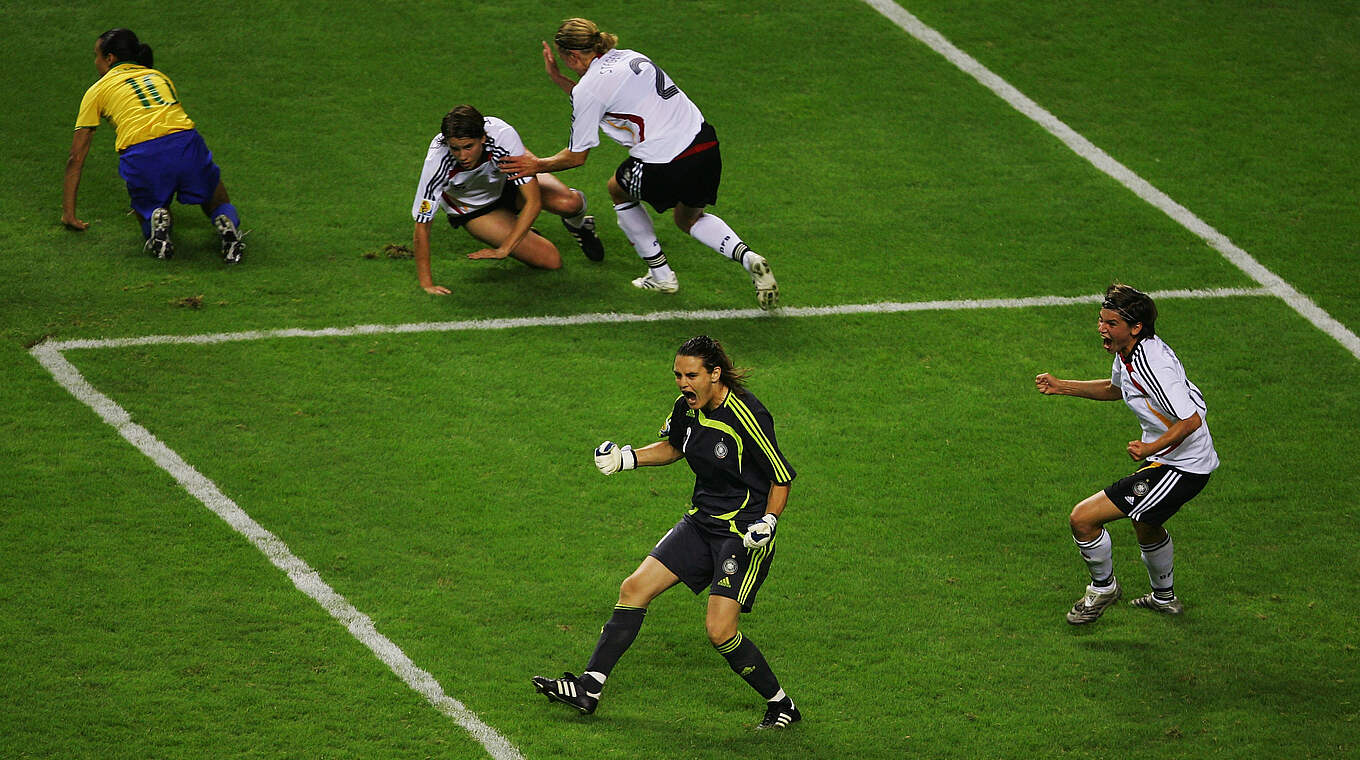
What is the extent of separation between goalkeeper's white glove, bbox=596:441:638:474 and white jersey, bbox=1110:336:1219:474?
95.1 inches

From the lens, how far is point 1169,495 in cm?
638

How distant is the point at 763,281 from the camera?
9.05 m

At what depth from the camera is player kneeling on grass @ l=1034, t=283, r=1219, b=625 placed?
20.4 feet

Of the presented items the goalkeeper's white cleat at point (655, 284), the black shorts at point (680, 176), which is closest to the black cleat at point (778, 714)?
the black shorts at point (680, 176)

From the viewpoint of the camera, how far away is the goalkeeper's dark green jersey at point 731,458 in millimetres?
5738

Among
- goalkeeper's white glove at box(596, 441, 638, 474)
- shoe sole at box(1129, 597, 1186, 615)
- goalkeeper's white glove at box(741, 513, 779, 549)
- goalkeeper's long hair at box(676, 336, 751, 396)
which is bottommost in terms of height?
shoe sole at box(1129, 597, 1186, 615)

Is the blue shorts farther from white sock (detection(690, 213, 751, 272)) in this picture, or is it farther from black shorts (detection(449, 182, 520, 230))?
white sock (detection(690, 213, 751, 272))

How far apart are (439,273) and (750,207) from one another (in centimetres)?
260

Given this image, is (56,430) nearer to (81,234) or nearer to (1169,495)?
(81,234)

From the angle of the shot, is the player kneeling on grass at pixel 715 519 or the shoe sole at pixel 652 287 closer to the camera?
the player kneeling on grass at pixel 715 519

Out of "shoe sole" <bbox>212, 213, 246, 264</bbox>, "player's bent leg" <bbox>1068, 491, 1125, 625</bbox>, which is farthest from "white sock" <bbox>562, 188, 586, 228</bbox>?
"player's bent leg" <bbox>1068, 491, 1125, 625</bbox>

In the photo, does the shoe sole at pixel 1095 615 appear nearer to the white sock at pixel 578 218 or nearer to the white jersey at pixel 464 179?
the white jersey at pixel 464 179

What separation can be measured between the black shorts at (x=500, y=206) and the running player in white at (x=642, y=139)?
705 mm

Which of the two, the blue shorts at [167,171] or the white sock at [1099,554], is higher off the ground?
the blue shorts at [167,171]
